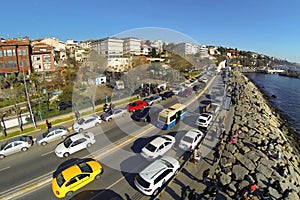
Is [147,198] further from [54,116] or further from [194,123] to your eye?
[54,116]

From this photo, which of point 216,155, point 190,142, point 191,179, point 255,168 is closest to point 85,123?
point 190,142

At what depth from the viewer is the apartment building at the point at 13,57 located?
131ft

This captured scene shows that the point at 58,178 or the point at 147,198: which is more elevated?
the point at 58,178

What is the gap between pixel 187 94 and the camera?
3416cm

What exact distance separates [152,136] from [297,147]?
2088 cm

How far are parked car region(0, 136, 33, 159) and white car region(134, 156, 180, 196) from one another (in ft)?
39.2

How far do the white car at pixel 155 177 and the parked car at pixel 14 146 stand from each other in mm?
11963

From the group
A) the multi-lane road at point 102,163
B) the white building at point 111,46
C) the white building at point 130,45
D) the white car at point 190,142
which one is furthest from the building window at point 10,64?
the white building at point 130,45

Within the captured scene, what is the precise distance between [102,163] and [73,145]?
334 centimetres

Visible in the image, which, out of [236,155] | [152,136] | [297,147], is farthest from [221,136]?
[297,147]

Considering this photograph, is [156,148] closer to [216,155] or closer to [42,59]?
[216,155]

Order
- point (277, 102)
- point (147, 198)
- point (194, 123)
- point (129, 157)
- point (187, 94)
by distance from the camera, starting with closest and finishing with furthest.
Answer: point (147, 198), point (129, 157), point (194, 123), point (187, 94), point (277, 102)

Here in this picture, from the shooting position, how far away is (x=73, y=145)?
48.4 ft

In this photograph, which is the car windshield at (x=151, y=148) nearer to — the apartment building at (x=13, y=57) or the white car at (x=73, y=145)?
the white car at (x=73, y=145)
